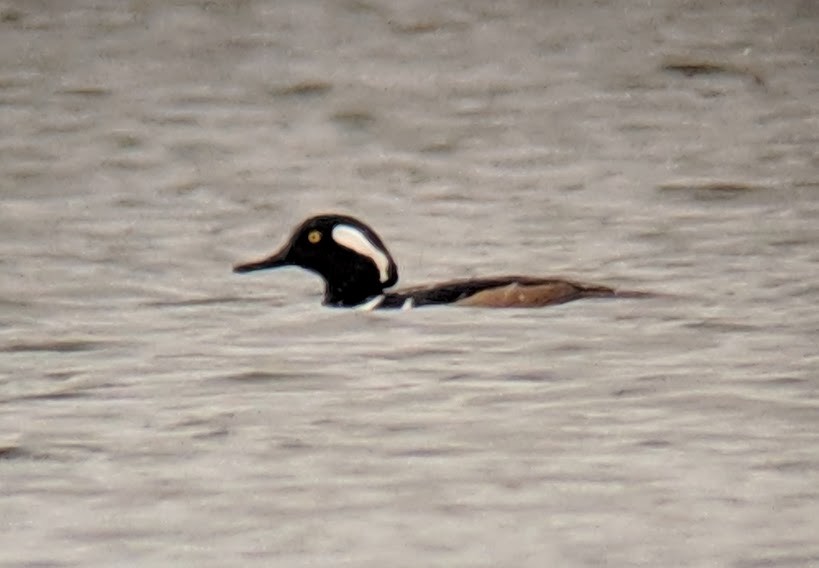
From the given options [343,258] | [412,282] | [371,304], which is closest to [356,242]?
[343,258]

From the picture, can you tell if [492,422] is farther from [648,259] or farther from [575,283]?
[648,259]

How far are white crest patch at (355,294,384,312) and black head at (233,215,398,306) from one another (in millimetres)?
17

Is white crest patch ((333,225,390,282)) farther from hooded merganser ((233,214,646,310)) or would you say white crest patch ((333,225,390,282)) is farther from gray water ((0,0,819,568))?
gray water ((0,0,819,568))

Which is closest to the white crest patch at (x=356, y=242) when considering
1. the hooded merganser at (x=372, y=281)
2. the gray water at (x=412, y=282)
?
the hooded merganser at (x=372, y=281)

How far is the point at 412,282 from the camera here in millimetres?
10734

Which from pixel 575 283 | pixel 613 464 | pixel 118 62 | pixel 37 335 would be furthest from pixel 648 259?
pixel 118 62

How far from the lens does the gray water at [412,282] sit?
7.24 m

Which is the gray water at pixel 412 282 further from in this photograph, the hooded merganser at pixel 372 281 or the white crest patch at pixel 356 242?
the white crest patch at pixel 356 242

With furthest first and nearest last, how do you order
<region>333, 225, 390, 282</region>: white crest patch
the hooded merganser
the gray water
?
<region>333, 225, 390, 282</region>: white crest patch < the hooded merganser < the gray water

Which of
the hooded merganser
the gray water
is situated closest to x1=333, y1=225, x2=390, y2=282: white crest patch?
the hooded merganser

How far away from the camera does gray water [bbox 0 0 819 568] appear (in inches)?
285

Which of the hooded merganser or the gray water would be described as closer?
the gray water

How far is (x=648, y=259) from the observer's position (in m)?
11.1

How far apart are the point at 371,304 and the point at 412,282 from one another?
48 cm
